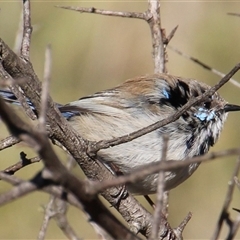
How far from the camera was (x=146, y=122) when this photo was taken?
13.1 ft

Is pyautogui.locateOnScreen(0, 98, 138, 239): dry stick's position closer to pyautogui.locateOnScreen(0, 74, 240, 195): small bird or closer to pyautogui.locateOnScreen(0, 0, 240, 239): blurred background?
pyautogui.locateOnScreen(0, 74, 240, 195): small bird

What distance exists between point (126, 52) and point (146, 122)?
4.45 m

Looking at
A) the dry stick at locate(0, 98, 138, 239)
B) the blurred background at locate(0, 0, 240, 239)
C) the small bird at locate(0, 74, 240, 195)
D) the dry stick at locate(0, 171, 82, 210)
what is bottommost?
the blurred background at locate(0, 0, 240, 239)

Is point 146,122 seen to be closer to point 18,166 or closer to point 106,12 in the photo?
point 106,12

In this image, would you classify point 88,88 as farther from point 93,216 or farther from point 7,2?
point 93,216

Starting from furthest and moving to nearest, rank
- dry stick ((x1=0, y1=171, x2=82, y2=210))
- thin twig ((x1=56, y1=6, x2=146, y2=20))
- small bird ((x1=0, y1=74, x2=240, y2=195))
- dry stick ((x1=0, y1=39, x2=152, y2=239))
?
small bird ((x1=0, y1=74, x2=240, y2=195)) < thin twig ((x1=56, y1=6, x2=146, y2=20)) < dry stick ((x1=0, y1=39, x2=152, y2=239)) < dry stick ((x1=0, y1=171, x2=82, y2=210))

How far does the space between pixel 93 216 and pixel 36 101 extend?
87cm

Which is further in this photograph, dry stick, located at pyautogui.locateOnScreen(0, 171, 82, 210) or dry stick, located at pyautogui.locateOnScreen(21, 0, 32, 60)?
dry stick, located at pyautogui.locateOnScreen(21, 0, 32, 60)

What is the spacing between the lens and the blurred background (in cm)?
683

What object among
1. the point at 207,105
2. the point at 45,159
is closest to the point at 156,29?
the point at 207,105

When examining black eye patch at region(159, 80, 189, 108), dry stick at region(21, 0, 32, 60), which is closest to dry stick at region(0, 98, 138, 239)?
dry stick at region(21, 0, 32, 60)

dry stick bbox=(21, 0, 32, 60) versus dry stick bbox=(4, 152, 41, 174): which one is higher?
dry stick bbox=(21, 0, 32, 60)

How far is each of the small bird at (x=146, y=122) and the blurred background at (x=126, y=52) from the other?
Result: 250cm

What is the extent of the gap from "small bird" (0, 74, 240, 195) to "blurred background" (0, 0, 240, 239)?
2.50m
